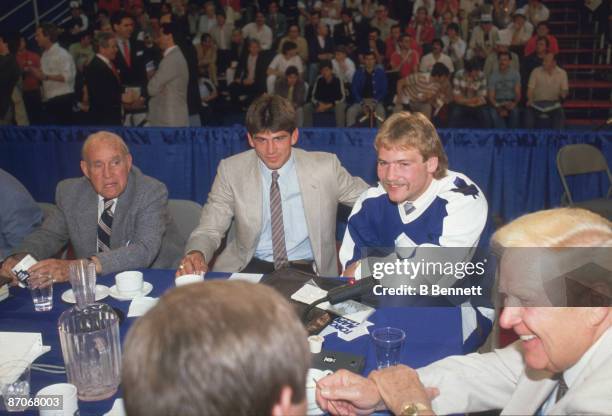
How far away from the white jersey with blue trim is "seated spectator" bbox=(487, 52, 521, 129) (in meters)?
5.61

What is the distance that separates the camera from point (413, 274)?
8.07 feet

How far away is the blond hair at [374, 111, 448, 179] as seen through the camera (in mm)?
2557

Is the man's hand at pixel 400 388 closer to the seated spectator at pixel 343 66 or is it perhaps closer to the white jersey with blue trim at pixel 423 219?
the white jersey with blue trim at pixel 423 219

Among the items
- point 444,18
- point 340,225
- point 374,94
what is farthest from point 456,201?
point 444,18

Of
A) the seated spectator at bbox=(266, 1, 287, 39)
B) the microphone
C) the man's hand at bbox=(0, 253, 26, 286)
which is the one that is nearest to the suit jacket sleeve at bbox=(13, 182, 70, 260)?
the man's hand at bbox=(0, 253, 26, 286)

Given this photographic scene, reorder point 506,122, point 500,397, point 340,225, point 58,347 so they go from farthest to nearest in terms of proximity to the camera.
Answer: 1. point 506,122
2. point 340,225
3. point 58,347
4. point 500,397

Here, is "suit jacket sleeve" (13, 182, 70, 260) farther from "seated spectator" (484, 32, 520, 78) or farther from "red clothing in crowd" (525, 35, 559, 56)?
"red clothing in crowd" (525, 35, 559, 56)

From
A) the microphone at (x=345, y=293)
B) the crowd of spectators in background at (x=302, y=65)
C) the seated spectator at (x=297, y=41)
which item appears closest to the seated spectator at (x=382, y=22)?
the crowd of spectators in background at (x=302, y=65)

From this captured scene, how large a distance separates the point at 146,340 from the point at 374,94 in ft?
24.9

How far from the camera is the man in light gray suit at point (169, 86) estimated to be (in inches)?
248

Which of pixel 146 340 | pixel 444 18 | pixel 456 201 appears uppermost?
pixel 444 18

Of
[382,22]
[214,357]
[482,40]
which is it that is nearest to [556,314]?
[214,357]

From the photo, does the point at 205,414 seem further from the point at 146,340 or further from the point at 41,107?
the point at 41,107

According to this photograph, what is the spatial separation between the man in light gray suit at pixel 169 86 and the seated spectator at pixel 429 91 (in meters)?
2.90
